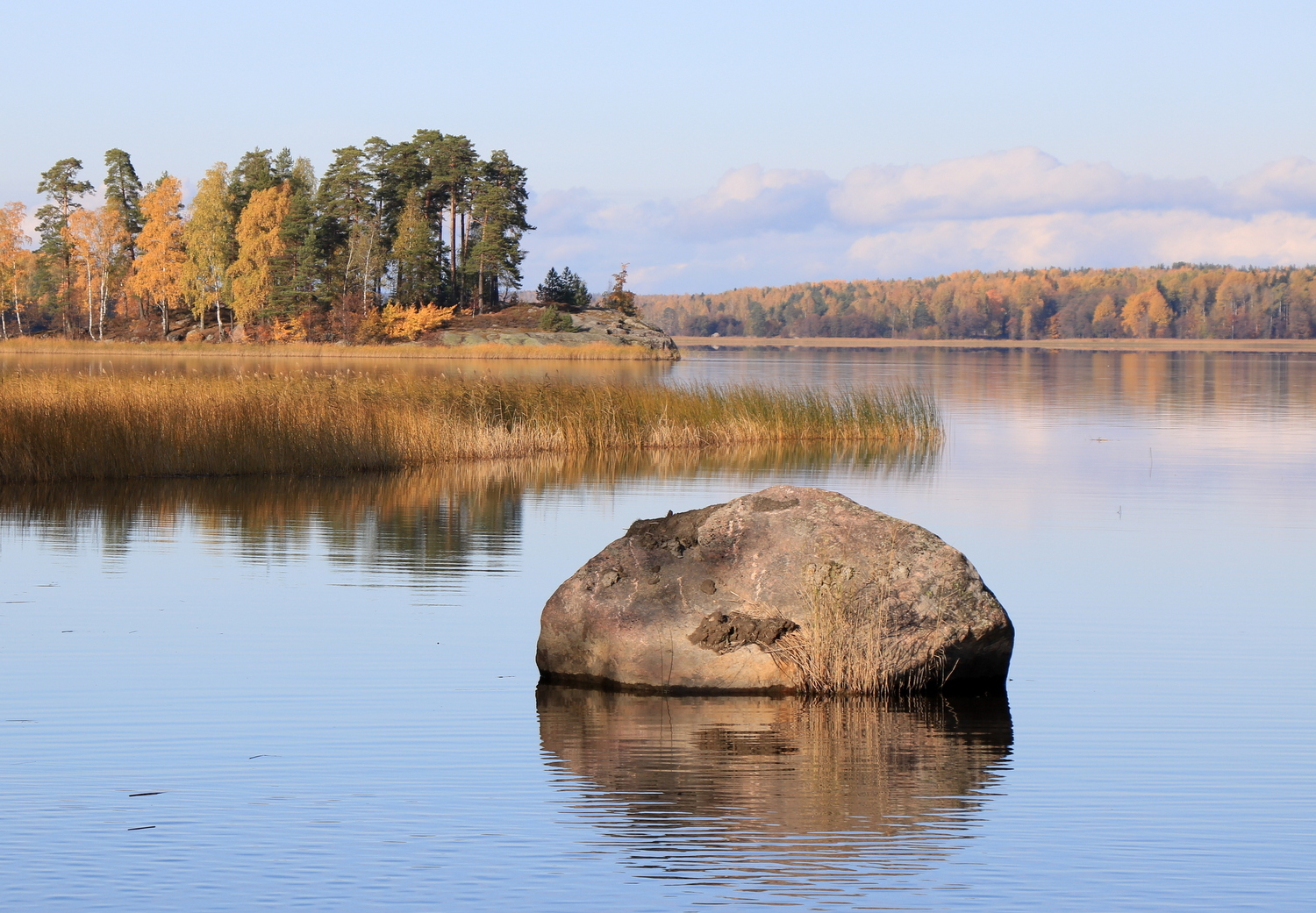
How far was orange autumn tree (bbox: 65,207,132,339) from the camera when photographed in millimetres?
84875

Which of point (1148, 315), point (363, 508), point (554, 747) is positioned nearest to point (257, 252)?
point (363, 508)

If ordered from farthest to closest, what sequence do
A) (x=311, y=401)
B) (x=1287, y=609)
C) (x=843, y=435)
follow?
(x=843, y=435) → (x=311, y=401) → (x=1287, y=609)

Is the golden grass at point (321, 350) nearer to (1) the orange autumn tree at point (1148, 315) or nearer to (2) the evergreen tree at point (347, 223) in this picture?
(2) the evergreen tree at point (347, 223)

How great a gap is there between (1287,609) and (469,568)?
7152mm

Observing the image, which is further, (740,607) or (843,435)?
(843,435)

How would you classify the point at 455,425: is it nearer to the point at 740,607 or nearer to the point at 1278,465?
the point at 1278,465

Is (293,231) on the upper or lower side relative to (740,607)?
upper

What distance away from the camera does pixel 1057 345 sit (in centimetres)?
16550

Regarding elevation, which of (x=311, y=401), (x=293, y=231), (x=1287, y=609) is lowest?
(x=1287, y=609)

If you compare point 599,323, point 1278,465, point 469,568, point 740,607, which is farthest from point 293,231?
point 740,607

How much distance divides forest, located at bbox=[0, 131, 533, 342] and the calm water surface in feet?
219

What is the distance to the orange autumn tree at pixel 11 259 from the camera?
281ft

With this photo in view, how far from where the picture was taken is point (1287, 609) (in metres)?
11.9

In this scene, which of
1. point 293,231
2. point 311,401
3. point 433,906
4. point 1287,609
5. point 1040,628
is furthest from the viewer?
point 293,231
